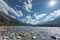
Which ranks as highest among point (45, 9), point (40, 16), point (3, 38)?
point (45, 9)

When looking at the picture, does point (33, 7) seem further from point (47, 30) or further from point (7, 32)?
point (7, 32)

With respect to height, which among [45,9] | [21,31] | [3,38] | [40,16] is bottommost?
[3,38]

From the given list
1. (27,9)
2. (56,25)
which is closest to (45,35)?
(56,25)

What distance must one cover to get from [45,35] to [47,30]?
8cm

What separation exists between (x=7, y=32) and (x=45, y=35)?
1.95ft

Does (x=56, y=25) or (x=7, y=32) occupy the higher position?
(x=56, y=25)

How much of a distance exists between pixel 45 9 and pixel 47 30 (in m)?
0.34

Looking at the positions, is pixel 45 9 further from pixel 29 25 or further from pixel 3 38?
pixel 3 38

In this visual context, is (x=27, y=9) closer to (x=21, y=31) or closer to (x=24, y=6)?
(x=24, y=6)

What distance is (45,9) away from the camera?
1784 millimetres

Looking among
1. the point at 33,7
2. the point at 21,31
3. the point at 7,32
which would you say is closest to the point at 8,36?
the point at 7,32

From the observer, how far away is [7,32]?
175 centimetres

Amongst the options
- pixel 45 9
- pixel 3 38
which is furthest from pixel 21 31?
pixel 45 9

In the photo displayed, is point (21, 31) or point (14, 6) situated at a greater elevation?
point (14, 6)
